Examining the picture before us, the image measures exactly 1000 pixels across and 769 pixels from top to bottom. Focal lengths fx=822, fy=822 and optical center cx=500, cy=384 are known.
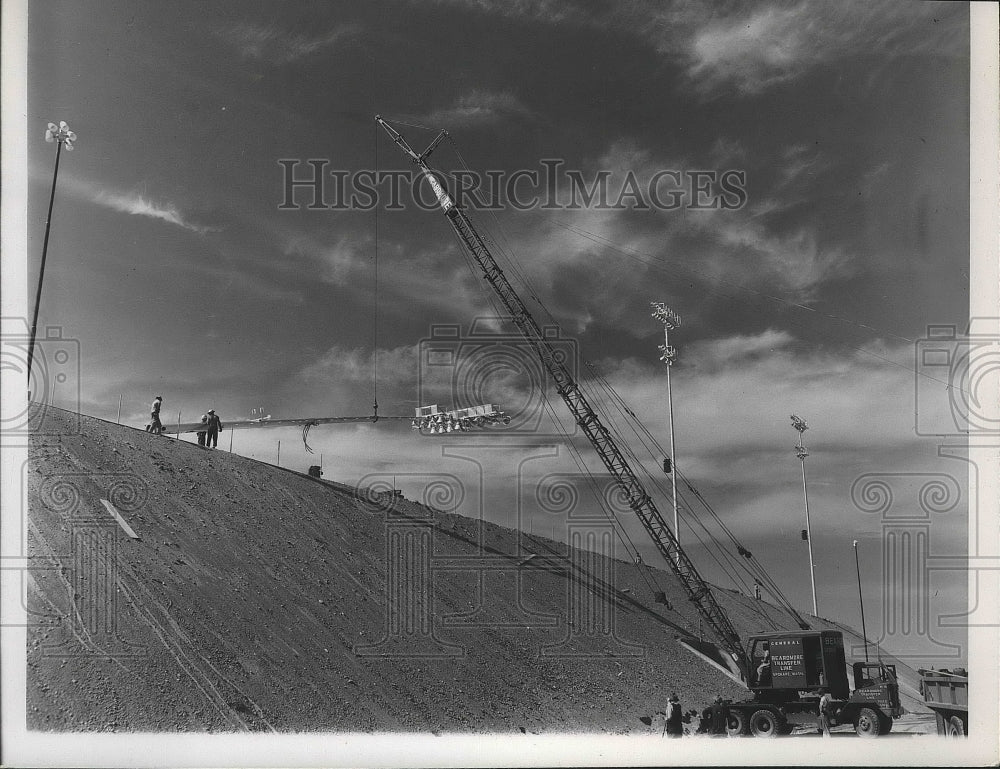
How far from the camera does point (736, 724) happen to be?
17312 millimetres

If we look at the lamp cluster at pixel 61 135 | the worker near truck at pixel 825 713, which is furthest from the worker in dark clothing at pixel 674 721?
the lamp cluster at pixel 61 135

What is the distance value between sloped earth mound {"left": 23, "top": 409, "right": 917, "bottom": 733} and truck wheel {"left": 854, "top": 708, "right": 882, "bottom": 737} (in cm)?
483

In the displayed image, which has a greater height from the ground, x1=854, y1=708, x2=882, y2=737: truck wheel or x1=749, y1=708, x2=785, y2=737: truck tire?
x1=854, y1=708, x2=882, y2=737: truck wheel

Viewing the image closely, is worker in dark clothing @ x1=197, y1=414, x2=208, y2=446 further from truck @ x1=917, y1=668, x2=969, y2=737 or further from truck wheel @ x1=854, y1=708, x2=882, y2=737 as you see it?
truck @ x1=917, y1=668, x2=969, y2=737

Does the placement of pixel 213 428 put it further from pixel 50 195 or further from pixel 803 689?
pixel 803 689

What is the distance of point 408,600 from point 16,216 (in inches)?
455

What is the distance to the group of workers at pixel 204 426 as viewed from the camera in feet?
65.8

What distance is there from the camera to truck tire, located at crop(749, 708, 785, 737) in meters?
16.7

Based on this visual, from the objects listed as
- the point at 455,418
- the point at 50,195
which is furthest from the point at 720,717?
the point at 50,195

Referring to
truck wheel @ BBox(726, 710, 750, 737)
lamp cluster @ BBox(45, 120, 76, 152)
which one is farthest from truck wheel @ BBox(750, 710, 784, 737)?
lamp cluster @ BBox(45, 120, 76, 152)

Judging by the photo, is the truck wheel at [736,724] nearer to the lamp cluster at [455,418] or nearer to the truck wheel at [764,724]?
the truck wheel at [764,724]

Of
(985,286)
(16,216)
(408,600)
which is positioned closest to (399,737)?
(408,600)

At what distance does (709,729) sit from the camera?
17250 millimetres

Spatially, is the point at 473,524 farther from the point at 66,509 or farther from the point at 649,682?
the point at 66,509
